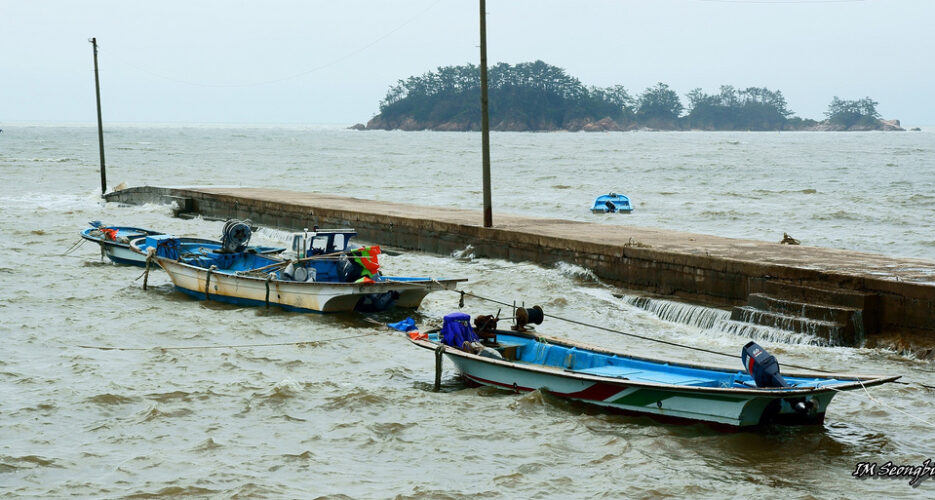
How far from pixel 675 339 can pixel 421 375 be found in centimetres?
438

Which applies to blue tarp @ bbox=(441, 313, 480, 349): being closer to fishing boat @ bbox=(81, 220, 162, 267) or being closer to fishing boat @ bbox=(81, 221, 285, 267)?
fishing boat @ bbox=(81, 221, 285, 267)

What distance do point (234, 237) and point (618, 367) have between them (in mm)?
10397

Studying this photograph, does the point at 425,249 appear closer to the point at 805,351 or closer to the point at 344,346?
the point at 344,346

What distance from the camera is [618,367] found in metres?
11.4

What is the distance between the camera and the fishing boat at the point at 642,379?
9.59 meters

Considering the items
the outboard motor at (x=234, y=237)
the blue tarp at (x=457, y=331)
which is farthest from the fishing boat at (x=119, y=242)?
the blue tarp at (x=457, y=331)

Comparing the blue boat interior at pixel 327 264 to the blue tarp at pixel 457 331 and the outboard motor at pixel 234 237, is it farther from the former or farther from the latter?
the blue tarp at pixel 457 331

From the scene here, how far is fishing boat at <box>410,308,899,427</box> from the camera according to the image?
959cm

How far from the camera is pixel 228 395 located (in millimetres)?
12086

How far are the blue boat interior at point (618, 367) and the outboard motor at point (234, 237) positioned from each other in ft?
26.4

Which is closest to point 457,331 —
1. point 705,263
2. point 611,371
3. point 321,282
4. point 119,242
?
point 611,371

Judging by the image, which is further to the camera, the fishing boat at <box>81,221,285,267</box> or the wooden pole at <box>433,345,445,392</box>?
the fishing boat at <box>81,221,285,267</box>

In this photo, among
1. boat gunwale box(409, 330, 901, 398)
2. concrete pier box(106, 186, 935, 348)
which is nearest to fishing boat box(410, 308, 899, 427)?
boat gunwale box(409, 330, 901, 398)

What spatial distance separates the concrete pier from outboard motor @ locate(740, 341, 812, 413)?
453 cm
